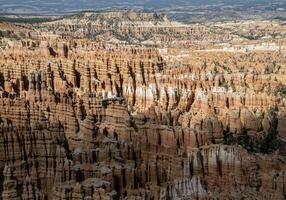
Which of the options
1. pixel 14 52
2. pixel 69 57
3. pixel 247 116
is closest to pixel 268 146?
pixel 247 116

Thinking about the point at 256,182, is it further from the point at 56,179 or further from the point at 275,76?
the point at 275,76

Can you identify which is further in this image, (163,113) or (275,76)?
(275,76)

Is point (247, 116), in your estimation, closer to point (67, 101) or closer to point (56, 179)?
point (67, 101)

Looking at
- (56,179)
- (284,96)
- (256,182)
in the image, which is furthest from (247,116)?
(56,179)

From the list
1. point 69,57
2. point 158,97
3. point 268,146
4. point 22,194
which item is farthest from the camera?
point 69,57

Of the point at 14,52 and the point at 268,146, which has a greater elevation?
the point at 14,52

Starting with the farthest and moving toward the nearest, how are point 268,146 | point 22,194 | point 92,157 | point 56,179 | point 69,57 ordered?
point 69,57 → point 268,146 → point 92,157 → point 56,179 → point 22,194
